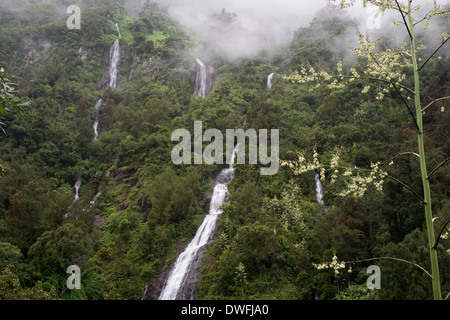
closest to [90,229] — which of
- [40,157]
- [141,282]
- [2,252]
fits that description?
[141,282]

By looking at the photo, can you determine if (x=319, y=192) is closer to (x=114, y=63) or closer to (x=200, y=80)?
(x=200, y=80)

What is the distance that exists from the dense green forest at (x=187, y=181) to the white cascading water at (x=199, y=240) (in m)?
0.75

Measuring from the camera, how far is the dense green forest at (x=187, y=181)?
48.1 feet

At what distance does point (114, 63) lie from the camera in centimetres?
5116

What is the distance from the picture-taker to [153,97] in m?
37.1

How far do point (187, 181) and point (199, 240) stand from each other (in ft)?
14.5

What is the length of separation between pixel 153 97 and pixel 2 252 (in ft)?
86.8

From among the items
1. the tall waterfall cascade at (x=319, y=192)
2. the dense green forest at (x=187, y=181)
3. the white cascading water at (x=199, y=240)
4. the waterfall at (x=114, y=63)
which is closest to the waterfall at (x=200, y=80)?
the dense green forest at (x=187, y=181)

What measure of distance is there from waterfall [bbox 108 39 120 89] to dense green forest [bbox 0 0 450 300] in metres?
0.84

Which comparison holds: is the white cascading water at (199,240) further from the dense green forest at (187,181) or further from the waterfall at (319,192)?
the waterfall at (319,192)

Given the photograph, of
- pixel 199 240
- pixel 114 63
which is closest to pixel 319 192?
pixel 199 240

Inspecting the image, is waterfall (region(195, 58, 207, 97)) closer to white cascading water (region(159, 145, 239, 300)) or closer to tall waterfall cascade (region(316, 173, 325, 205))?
white cascading water (region(159, 145, 239, 300))

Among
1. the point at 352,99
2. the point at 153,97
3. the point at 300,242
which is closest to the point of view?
the point at 300,242
